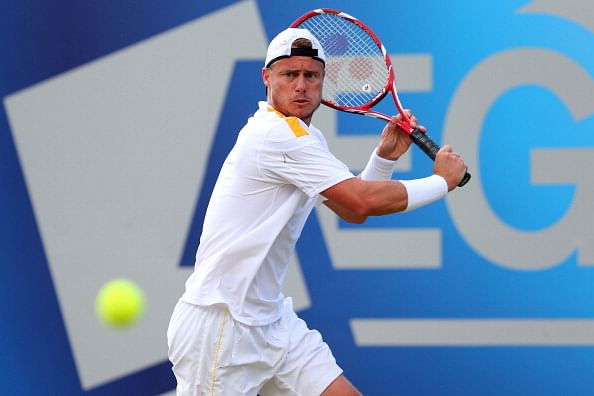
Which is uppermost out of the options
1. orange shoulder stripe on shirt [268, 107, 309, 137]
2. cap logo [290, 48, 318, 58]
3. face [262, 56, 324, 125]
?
cap logo [290, 48, 318, 58]

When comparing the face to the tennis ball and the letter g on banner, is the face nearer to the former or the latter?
the tennis ball

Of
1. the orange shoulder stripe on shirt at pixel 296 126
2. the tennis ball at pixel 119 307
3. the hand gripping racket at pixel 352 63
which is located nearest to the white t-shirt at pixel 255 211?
the orange shoulder stripe on shirt at pixel 296 126

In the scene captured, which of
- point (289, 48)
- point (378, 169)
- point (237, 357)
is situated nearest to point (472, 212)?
point (378, 169)

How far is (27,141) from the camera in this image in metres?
5.22

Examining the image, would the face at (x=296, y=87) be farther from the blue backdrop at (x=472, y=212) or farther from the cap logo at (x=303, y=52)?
the blue backdrop at (x=472, y=212)

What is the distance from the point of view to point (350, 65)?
4.15 metres

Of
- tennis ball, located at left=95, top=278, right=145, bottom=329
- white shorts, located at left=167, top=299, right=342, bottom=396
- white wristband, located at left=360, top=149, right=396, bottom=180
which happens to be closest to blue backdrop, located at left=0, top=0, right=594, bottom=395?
tennis ball, located at left=95, top=278, right=145, bottom=329

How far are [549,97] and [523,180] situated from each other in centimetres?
37

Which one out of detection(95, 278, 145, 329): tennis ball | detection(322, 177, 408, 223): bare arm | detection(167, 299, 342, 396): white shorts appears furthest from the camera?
detection(95, 278, 145, 329): tennis ball

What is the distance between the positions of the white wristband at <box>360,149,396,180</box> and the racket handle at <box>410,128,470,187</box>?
0.56 ft

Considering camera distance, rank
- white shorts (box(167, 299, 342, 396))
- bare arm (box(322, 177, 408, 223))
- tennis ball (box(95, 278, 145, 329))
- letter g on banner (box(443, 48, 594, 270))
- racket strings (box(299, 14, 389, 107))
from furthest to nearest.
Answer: letter g on banner (box(443, 48, 594, 270)), tennis ball (box(95, 278, 145, 329)), racket strings (box(299, 14, 389, 107)), white shorts (box(167, 299, 342, 396)), bare arm (box(322, 177, 408, 223))

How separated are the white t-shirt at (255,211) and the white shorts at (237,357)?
5cm

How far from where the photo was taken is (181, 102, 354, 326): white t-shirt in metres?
3.56

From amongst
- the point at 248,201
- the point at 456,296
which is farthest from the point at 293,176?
the point at 456,296
